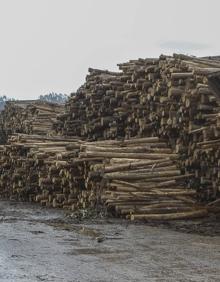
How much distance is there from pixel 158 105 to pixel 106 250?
19.2 ft

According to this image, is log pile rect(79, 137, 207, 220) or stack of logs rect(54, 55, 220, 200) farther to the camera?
stack of logs rect(54, 55, 220, 200)

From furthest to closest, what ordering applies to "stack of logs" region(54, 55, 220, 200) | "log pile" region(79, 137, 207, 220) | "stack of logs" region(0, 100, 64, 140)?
"stack of logs" region(0, 100, 64, 140) < "stack of logs" region(54, 55, 220, 200) < "log pile" region(79, 137, 207, 220)

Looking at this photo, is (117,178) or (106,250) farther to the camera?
(117,178)

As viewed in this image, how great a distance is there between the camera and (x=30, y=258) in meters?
7.12

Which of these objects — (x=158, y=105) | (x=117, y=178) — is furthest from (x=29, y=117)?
(x=117, y=178)

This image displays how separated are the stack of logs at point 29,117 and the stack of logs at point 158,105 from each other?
4.70 meters

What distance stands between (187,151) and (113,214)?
83.9 inches

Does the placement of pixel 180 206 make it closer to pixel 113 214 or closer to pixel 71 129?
pixel 113 214

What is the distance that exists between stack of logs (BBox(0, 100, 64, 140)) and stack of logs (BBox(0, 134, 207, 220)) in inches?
211

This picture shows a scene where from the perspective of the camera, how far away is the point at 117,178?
11766 millimetres

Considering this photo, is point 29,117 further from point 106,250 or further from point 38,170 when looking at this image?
point 106,250

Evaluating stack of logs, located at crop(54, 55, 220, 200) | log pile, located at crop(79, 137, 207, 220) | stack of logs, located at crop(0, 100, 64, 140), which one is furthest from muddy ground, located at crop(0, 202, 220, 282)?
stack of logs, located at crop(0, 100, 64, 140)

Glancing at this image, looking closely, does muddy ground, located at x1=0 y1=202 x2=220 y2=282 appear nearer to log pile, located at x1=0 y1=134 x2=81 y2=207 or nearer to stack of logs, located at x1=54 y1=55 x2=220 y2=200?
stack of logs, located at x1=54 y1=55 x2=220 y2=200

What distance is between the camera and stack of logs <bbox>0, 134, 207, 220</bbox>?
11.5m
